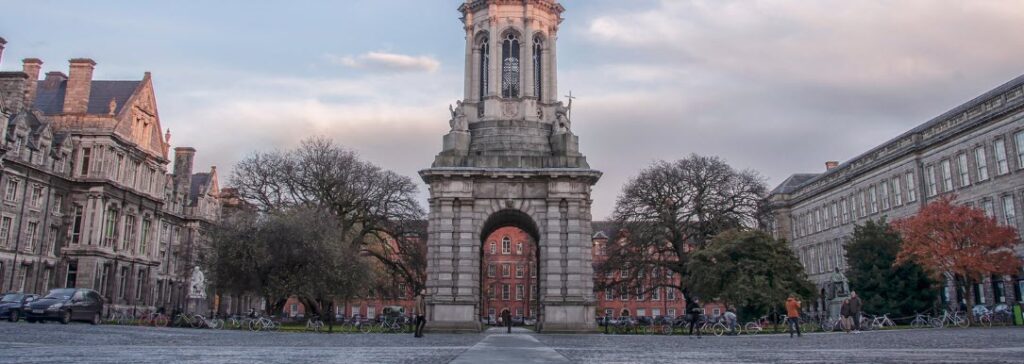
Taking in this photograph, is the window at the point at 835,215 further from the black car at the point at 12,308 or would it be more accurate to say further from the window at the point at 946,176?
the black car at the point at 12,308

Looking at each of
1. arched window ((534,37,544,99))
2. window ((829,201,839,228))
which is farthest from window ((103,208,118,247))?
window ((829,201,839,228))

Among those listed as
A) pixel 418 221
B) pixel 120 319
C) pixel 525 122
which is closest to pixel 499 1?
pixel 525 122

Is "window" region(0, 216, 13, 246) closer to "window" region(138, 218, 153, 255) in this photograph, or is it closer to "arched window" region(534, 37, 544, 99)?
"window" region(138, 218, 153, 255)

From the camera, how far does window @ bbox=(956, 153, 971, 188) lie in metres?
50.0

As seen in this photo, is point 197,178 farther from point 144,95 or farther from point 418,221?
point 418,221

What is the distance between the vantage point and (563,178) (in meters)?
33.5

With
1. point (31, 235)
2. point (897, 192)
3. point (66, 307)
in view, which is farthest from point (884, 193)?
point (31, 235)

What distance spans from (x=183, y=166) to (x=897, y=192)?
216 ft

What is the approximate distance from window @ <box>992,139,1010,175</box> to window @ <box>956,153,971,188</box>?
3.26 meters

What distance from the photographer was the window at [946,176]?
52219mm

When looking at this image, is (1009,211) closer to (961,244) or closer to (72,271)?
(961,244)

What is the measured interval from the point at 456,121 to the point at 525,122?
132 inches

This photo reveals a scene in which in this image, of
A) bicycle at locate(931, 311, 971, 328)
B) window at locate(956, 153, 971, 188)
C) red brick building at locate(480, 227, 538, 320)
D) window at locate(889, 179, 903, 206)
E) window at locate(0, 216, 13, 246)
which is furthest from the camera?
red brick building at locate(480, 227, 538, 320)

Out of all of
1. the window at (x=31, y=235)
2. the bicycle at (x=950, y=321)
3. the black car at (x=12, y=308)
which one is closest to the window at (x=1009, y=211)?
the bicycle at (x=950, y=321)
